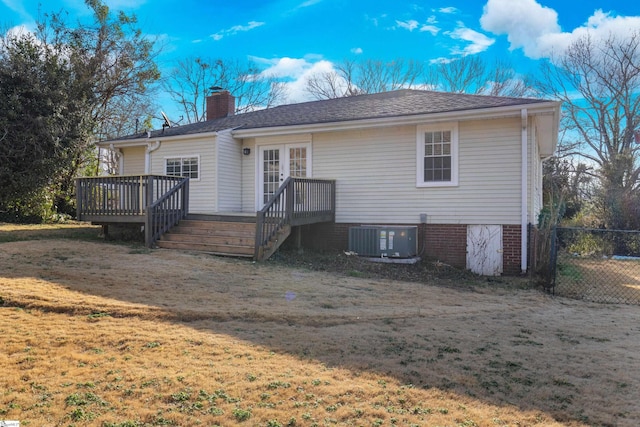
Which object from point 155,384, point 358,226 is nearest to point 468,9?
point 358,226

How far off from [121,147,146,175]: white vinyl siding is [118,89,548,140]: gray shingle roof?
0.76 m

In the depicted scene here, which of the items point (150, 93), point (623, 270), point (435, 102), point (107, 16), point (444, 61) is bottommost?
point (623, 270)

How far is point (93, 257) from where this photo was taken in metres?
8.15

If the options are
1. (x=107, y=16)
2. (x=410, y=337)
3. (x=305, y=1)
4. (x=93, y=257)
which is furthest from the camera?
(x=107, y=16)

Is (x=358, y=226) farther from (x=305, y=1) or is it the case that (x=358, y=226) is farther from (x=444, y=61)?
(x=444, y=61)

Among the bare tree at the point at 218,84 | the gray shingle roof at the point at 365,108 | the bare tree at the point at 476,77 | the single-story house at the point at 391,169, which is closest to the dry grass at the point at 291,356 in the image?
the single-story house at the point at 391,169

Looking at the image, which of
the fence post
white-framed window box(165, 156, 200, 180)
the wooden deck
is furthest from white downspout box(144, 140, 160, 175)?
the fence post

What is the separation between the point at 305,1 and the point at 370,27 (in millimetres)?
8370

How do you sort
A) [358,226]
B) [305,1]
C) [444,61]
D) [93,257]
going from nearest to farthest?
1. [93,257]
2. [358,226]
3. [305,1]
4. [444,61]

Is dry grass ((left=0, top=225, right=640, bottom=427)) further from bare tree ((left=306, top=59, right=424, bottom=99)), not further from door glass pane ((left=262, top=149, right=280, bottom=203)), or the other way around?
bare tree ((left=306, top=59, right=424, bottom=99))

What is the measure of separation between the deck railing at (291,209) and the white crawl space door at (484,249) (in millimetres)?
3480

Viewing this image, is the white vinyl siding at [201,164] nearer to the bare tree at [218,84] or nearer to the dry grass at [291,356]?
the dry grass at [291,356]

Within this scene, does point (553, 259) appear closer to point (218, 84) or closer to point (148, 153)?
point (148, 153)

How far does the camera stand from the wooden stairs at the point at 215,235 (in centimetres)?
939
